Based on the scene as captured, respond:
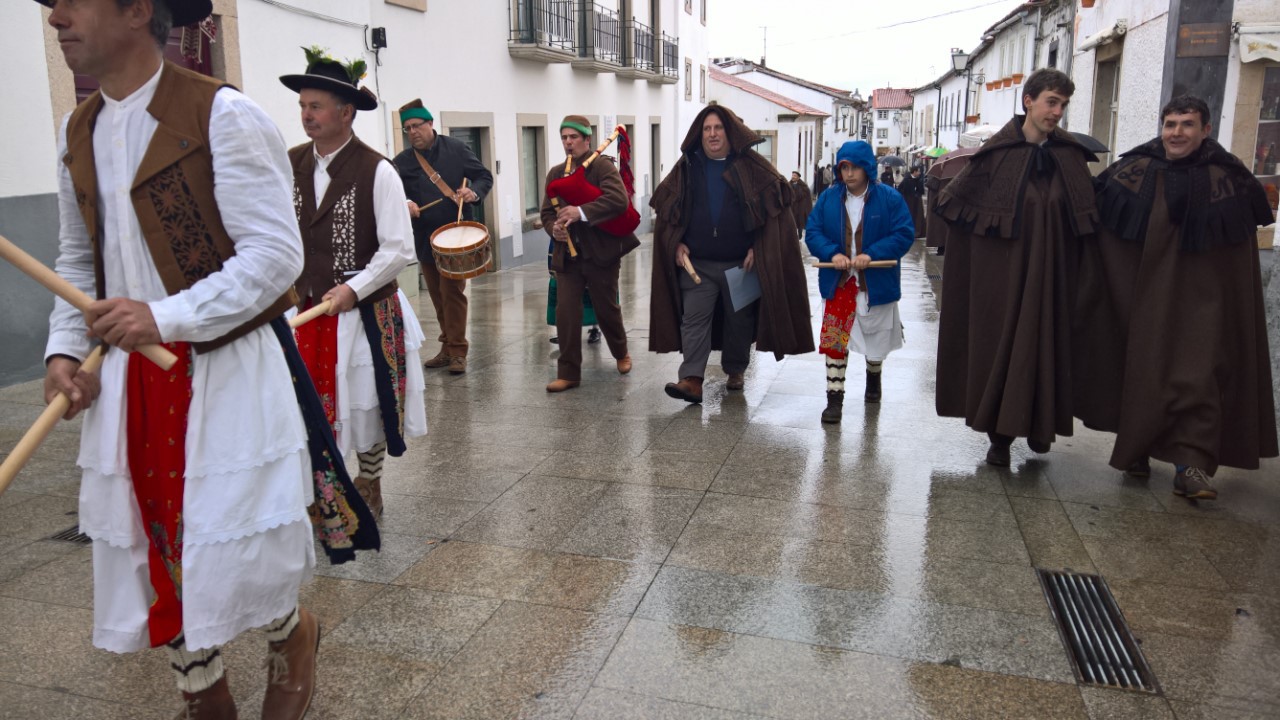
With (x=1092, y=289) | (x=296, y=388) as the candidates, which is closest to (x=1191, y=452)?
(x=1092, y=289)

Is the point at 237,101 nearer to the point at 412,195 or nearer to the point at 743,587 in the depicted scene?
the point at 743,587

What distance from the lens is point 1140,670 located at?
3.02 metres

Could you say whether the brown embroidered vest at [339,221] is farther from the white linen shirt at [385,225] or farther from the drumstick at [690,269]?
the drumstick at [690,269]

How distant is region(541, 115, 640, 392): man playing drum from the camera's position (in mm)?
6566

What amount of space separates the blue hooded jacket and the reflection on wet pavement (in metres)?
0.78

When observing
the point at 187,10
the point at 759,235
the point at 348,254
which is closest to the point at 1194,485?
the point at 759,235

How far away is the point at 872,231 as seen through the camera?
18.9 feet

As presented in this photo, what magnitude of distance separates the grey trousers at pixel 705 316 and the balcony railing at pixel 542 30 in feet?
31.4

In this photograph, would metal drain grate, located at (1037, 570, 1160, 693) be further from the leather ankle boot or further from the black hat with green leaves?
the black hat with green leaves

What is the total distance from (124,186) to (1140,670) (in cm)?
304

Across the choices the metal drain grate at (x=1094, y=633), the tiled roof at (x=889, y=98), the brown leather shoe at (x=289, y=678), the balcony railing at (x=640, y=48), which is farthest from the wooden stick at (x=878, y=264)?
the tiled roof at (x=889, y=98)

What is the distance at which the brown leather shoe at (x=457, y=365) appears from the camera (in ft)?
23.3

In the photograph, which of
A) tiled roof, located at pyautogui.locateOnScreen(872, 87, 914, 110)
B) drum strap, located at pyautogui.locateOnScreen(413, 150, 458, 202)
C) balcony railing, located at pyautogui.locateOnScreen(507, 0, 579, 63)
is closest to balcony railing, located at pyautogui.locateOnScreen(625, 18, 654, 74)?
balcony railing, located at pyautogui.locateOnScreen(507, 0, 579, 63)

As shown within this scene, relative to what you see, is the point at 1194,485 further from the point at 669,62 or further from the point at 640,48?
the point at 669,62
